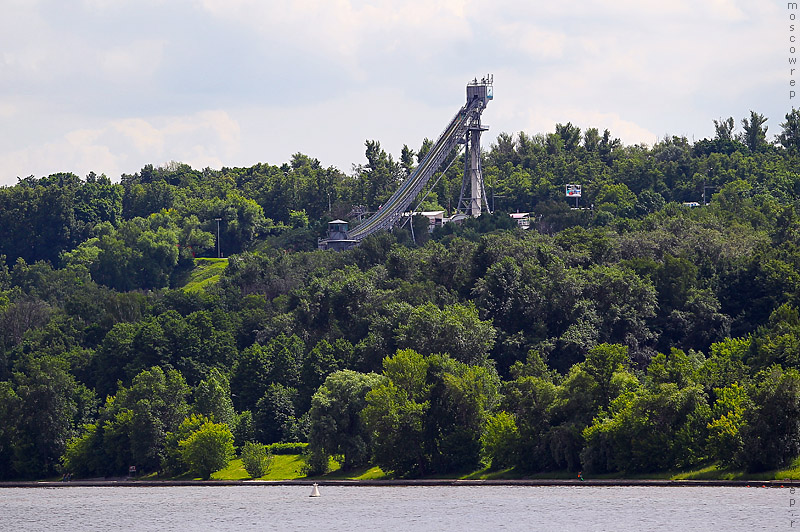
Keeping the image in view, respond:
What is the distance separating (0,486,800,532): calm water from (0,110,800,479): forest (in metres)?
3.46

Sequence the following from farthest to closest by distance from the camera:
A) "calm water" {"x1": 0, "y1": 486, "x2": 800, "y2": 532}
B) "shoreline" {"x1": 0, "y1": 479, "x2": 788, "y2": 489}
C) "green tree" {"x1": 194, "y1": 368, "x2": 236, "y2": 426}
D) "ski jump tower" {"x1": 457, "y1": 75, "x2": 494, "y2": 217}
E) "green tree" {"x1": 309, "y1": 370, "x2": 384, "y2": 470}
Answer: "ski jump tower" {"x1": 457, "y1": 75, "x2": 494, "y2": 217}
"green tree" {"x1": 194, "y1": 368, "x2": 236, "y2": 426}
"green tree" {"x1": 309, "y1": 370, "x2": 384, "y2": 470}
"shoreline" {"x1": 0, "y1": 479, "x2": 788, "y2": 489}
"calm water" {"x1": 0, "y1": 486, "x2": 800, "y2": 532}

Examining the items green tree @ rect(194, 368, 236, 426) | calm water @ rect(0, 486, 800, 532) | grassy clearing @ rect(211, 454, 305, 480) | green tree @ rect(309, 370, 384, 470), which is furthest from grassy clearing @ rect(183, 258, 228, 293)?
calm water @ rect(0, 486, 800, 532)

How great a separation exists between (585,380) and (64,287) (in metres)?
102

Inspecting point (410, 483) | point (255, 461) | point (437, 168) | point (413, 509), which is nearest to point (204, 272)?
point (437, 168)

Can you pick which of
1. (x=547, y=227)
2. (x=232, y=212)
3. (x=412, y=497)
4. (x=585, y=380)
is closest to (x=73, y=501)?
(x=412, y=497)

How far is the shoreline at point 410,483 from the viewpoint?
6981 centimetres

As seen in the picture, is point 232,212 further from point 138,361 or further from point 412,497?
point 412,497

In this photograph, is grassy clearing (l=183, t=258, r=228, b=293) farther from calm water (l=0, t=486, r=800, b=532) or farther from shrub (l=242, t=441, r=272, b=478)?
calm water (l=0, t=486, r=800, b=532)

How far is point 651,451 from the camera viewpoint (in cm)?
7369

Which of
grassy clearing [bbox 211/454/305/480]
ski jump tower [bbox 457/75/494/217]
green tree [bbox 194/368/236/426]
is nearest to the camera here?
grassy clearing [bbox 211/454/305/480]

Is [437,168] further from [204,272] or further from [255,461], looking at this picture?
[255,461]

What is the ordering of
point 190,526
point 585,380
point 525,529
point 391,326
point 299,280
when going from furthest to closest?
1. point 299,280
2. point 391,326
3. point 585,380
4. point 190,526
5. point 525,529

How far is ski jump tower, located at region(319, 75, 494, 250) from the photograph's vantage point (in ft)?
509

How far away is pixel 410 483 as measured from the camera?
82.2 m
